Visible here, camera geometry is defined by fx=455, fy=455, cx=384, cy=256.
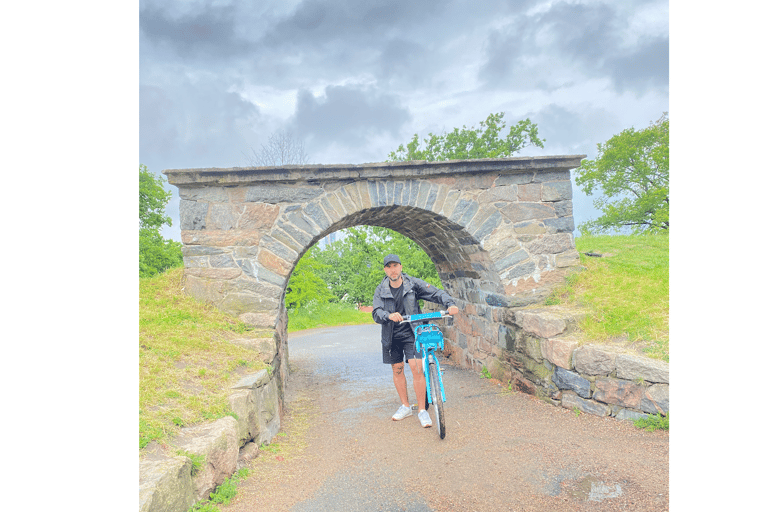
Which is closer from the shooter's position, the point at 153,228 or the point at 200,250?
the point at 200,250

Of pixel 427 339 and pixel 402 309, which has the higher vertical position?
pixel 402 309

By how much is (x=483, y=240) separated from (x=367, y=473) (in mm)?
3512

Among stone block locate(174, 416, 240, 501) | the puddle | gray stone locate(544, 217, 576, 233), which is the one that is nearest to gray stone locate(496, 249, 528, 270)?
gray stone locate(544, 217, 576, 233)

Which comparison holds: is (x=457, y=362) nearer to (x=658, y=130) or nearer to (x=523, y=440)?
(x=523, y=440)

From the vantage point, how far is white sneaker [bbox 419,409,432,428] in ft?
14.9

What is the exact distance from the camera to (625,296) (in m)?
5.48

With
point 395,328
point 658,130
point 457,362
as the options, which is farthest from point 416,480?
point 658,130

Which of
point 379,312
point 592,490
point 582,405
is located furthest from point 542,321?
point 592,490

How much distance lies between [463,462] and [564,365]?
6.19 feet

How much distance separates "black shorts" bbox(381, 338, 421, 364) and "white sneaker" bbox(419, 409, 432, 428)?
1.84 feet

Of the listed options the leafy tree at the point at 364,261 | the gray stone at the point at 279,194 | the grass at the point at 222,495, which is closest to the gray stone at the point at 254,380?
the grass at the point at 222,495

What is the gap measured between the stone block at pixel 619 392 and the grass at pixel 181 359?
11.5 feet

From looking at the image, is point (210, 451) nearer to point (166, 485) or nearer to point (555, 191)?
point (166, 485)

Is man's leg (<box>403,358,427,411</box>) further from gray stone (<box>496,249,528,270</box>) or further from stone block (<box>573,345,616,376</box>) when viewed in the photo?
gray stone (<box>496,249,528,270</box>)
